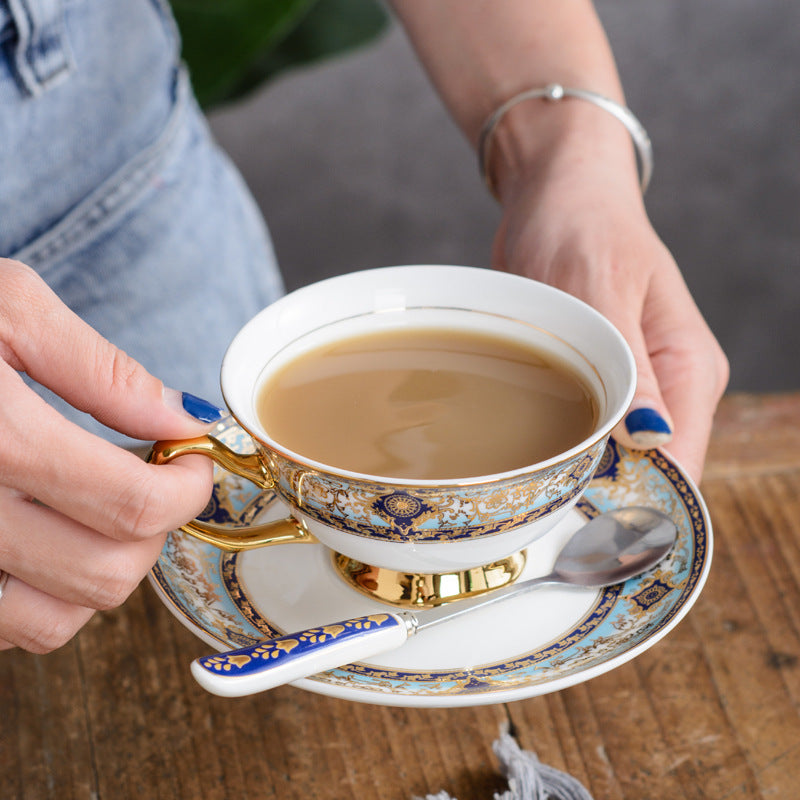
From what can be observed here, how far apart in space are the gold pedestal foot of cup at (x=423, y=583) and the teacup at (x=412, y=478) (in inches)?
1.1

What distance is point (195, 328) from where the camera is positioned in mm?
1443

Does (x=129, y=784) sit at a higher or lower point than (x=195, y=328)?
higher

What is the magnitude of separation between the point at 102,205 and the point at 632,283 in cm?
73

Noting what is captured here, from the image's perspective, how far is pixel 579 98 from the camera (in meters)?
1.22

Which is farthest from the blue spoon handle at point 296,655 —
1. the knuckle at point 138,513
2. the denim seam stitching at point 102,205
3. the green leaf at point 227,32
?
the green leaf at point 227,32

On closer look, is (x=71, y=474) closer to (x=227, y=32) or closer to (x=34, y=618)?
(x=34, y=618)

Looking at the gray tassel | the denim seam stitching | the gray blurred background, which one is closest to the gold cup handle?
the gray tassel

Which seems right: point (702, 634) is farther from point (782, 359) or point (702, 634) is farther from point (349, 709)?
point (782, 359)

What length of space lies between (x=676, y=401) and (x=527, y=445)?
0.26 meters

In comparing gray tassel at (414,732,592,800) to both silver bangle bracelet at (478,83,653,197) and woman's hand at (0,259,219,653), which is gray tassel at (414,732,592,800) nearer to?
woman's hand at (0,259,219,653)

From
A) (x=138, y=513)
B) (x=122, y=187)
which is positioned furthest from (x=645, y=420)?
(x=122, y=187)

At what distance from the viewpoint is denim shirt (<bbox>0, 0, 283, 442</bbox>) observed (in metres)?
1.14

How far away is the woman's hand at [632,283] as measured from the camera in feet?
3.04

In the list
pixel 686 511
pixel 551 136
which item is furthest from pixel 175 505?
pixel 551 136
